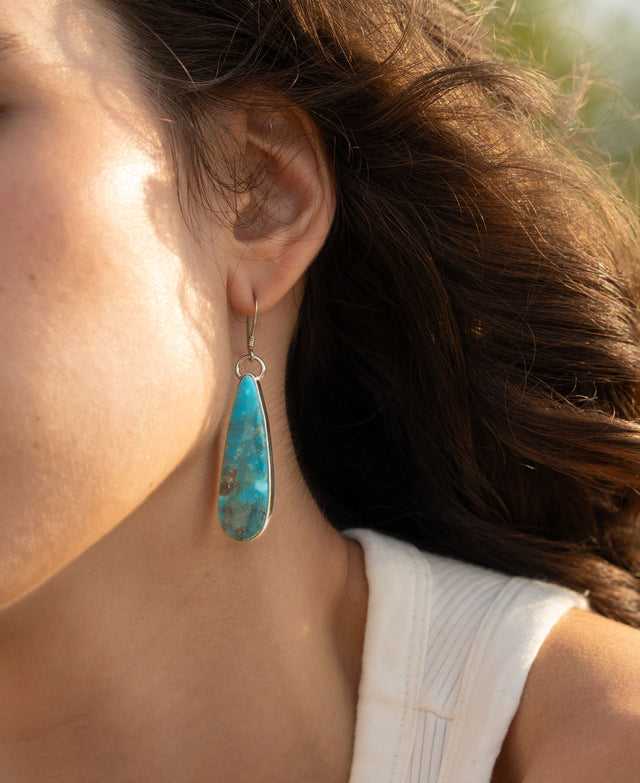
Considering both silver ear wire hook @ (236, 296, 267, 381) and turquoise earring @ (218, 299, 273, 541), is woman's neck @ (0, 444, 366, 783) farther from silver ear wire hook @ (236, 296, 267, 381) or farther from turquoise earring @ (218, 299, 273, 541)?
silver ear wire hook @ (236, 296, 267, 381)

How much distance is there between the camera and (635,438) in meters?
2.02

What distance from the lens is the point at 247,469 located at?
1.71 m

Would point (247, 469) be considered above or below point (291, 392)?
above

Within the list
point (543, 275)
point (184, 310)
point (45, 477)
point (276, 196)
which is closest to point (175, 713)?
point (45, 477)

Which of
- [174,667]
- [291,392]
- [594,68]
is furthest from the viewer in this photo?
[594,68]

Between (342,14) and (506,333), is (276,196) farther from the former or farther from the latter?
(506,333)

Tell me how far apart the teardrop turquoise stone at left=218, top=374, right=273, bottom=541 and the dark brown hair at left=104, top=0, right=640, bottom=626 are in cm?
44

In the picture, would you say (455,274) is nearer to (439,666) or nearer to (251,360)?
(251,360)

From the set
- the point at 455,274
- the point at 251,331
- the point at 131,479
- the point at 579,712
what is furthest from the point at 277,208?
the point at 579,712

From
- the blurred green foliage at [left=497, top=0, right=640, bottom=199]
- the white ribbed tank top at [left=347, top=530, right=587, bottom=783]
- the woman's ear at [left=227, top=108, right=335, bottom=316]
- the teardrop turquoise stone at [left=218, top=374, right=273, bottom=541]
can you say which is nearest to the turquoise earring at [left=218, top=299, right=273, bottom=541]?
the teardrop turquoise stone at [left=218, top=374, right=273, bottom=541]

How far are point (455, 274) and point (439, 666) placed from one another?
85cm

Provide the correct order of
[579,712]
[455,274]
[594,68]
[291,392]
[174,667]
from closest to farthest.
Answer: [579,712]
[174,667]
[455,274]
[291,392]
[594,68]

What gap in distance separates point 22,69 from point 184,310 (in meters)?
0.46

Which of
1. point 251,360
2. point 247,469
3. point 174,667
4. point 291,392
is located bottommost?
point 174,667
